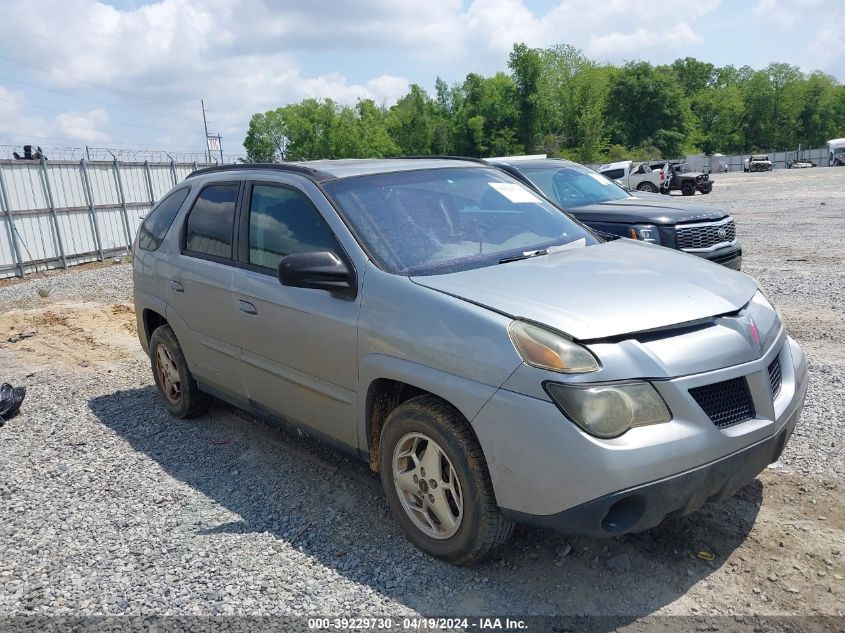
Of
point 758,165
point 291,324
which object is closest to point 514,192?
point 291,324

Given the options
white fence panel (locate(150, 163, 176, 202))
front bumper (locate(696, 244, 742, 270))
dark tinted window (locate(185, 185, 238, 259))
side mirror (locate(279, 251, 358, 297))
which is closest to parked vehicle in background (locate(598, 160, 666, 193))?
white fence panel (locate(150, 163, 176, 202))

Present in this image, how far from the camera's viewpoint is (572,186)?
9.22 m

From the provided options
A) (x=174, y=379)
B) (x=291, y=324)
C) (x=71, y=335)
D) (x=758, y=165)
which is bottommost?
(x=758, y=165)

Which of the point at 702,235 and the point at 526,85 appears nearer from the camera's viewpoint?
the point at 702,235

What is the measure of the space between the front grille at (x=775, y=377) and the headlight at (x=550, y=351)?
96cm

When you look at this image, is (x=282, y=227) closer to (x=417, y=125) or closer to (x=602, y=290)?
(x=602, y=290)

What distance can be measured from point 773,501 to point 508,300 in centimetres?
190

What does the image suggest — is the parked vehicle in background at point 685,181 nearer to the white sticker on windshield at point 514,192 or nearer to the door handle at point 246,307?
the white sticker on windshield at point 514,192

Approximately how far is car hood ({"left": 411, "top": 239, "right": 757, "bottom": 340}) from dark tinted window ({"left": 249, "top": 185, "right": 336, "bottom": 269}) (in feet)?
2.63

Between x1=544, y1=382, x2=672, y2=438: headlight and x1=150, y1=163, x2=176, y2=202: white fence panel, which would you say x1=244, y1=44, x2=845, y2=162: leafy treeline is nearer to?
x1=150, y1=163, x2=176, y2=202: white fence panel

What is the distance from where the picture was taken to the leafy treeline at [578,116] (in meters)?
75.7

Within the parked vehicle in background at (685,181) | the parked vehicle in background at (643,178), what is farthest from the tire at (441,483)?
the parked vehicle in background at (685,181)

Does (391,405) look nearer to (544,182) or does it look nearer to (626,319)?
(626,319)

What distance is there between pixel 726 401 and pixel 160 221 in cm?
443
